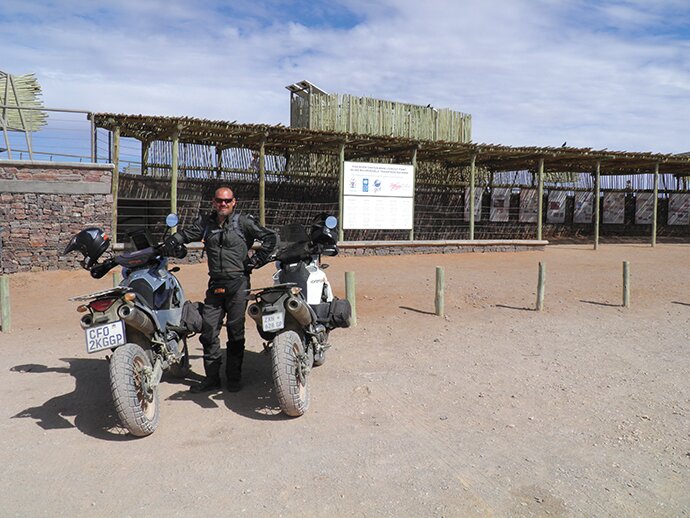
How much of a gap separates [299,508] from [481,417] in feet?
6.55

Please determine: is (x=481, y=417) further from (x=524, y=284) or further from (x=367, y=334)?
(x=524, y=284)

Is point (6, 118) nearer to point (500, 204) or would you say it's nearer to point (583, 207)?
point (500, 204)

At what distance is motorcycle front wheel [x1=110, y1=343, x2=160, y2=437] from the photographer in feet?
13.2

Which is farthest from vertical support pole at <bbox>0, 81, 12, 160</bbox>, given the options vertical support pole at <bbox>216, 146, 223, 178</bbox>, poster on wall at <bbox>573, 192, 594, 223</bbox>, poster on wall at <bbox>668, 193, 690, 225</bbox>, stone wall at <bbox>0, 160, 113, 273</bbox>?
poster on wall at <bbox>668, 193, 690, 225</bbox>

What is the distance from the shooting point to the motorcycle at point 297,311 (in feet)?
14.9

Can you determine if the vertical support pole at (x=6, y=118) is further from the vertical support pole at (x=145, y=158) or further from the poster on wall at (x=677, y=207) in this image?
the poster on wall at (x=677, y=207)

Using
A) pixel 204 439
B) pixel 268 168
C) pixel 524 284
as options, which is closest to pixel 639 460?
pixel 204 439

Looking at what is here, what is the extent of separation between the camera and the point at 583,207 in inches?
944

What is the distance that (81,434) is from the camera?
437cm

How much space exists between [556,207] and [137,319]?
71.0 ft

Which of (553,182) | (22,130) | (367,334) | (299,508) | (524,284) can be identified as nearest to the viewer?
(299,508)

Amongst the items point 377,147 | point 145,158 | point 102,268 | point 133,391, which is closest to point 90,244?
point 102,268

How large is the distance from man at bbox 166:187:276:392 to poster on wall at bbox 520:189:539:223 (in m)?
18.5

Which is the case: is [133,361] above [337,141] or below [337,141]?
below
